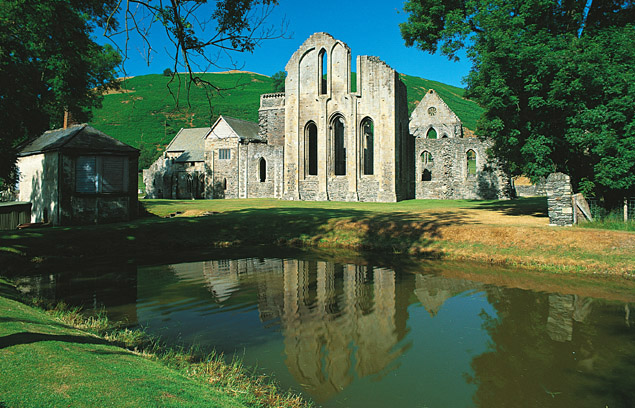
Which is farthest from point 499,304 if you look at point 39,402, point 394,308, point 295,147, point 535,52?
point 295,147

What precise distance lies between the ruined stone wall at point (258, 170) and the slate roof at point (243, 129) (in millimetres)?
2281

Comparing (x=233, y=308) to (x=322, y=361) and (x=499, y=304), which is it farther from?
(x=499, y=304)

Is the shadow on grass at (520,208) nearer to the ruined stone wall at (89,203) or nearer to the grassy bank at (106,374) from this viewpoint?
the grassy bank at (106,374)

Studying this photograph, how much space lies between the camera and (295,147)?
37750 millimetres

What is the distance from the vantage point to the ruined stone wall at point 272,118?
1859 inches

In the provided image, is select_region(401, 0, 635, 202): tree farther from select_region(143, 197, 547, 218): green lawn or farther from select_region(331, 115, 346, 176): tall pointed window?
select_region(331, 115, 346, 176): tall pointed window

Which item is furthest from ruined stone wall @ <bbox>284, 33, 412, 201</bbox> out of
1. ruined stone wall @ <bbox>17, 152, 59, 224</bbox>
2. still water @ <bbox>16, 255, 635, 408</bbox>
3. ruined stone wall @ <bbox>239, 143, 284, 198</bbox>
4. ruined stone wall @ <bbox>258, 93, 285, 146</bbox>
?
still water @ <bbox>16, 255, 635, 408</bbox>

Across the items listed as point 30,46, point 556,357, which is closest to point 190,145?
point 30,46

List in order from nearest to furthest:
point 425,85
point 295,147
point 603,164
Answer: point 603,164 < point 295,147 < point 425,85

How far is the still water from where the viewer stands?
200 inches

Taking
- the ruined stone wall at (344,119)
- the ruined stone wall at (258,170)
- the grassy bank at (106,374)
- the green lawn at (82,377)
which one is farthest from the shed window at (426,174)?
the green lawn at (82,377)

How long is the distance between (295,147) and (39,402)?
3509 cm

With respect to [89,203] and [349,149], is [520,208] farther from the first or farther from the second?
[89,203]

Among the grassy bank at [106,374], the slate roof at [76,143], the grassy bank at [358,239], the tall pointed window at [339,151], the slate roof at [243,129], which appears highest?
the slate roof at [243,129]
